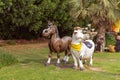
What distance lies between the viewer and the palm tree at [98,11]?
1591 centimetres

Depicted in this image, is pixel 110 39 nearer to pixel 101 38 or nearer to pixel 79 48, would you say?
pixel 101 38

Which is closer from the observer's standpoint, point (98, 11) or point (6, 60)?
point (6, 60)

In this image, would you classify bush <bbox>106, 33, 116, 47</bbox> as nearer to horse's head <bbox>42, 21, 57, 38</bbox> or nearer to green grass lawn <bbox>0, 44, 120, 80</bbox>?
green grass lawn <bbox>0, 44, 120, 80</bbox>

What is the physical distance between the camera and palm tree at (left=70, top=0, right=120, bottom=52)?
15906 millimetres

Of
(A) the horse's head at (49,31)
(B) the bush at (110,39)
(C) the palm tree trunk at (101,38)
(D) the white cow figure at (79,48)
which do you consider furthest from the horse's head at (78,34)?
(B) the bush at (110,39)

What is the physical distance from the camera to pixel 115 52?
17219mm

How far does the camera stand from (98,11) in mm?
15891

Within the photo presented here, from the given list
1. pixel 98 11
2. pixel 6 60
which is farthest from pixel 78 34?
pixel 98 11

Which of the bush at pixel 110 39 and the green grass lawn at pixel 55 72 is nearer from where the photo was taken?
the green grass lawn at pixel 55 72

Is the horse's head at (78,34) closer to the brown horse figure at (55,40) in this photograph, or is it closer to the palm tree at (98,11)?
the brown horse figure at (55,40)

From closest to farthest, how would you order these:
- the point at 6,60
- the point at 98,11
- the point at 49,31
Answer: the point at 49,31 → the point at 6,60 → the point at 98,11

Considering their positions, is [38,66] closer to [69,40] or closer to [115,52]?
[69,40]

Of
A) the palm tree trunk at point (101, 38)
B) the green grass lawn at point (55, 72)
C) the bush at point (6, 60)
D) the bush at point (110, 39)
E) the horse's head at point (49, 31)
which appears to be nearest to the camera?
the green grass lawn at point (55, 72)

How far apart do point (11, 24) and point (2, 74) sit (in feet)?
A: 32.4
